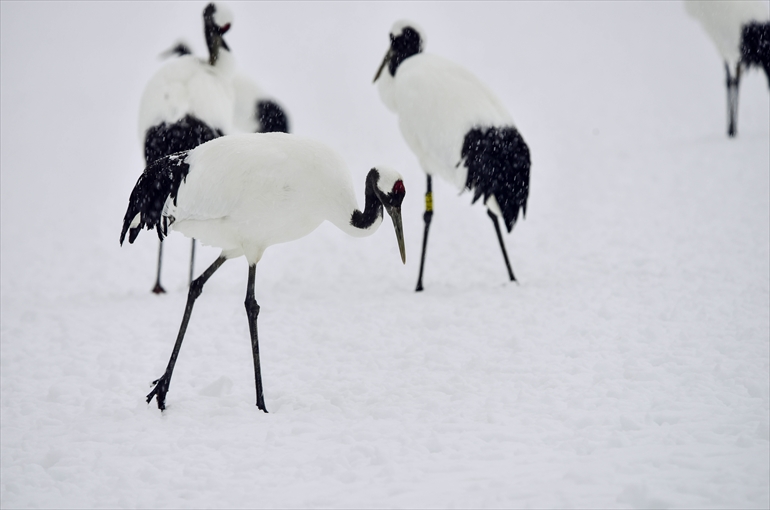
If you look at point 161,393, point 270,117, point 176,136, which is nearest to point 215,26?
point 270,117

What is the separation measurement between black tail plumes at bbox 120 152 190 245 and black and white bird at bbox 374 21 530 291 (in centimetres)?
224

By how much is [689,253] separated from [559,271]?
0.98 meters

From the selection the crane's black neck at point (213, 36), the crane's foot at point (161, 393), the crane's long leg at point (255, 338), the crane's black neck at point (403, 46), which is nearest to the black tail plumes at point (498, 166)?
the crane's black neck at point (403, 46)

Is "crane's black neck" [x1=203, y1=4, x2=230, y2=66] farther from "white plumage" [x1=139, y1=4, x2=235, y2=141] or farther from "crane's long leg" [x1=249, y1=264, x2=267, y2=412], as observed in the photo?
"crane's long leg" [x1=249, y1=264, x2=267, y2=412]

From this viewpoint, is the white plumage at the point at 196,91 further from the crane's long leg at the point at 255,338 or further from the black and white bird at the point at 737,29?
the black and white bird at the point at 737,29

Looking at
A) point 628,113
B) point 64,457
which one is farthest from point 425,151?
point 628,113

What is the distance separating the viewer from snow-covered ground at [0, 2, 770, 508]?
2.81 m

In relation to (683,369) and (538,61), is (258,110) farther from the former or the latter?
(538,61)

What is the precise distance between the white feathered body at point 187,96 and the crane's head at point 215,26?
0.14 metres

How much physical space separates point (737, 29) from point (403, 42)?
4044mm

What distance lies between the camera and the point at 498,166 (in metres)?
5.25

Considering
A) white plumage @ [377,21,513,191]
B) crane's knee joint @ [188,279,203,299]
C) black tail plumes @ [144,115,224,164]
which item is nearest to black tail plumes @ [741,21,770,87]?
white plumage @ [377,21,513,191]

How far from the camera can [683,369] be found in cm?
371

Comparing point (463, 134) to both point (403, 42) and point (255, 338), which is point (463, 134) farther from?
point (255, 338)
